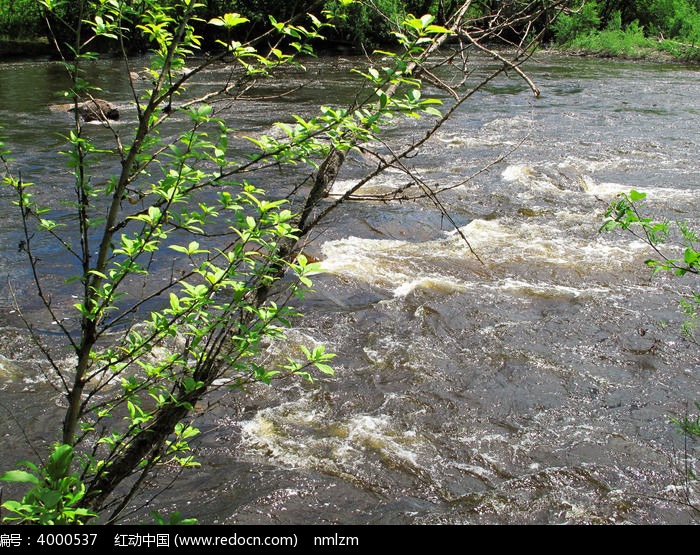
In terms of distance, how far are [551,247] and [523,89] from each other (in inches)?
488

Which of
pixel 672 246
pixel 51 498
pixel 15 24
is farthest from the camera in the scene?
pixel 15 24

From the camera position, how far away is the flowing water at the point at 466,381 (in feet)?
14.1

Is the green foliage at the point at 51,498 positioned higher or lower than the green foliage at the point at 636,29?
higher

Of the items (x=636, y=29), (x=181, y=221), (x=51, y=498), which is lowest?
(x=636, y=29)

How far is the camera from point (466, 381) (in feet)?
18.2

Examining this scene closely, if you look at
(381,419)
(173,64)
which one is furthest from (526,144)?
(173,64)

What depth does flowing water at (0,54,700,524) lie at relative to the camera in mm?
4289

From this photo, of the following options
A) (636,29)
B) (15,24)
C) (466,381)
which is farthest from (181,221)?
(636,29)
